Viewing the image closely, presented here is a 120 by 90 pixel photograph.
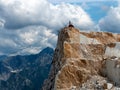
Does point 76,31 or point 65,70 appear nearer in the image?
point 65,70

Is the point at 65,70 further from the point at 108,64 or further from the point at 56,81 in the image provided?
the point at 108,64

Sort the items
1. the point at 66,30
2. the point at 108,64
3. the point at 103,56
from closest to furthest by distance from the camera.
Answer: the point at 108,64, the point at 103,56, the point at 66,30

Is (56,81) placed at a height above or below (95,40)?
below

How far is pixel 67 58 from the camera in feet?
150

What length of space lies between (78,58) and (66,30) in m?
6.51

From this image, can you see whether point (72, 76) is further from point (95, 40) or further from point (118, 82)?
point (95, 40)

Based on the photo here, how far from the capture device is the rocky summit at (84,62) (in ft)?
139

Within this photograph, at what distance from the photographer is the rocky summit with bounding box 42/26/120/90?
1666 inches

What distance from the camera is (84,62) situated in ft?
148

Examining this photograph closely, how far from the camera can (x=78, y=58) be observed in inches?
1804

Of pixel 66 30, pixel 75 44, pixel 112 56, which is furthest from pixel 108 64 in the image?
pixel 66 30

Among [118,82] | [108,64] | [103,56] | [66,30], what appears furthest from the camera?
[66,30]

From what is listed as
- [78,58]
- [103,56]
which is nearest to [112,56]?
[103,56]

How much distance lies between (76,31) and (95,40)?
303 centimetres
